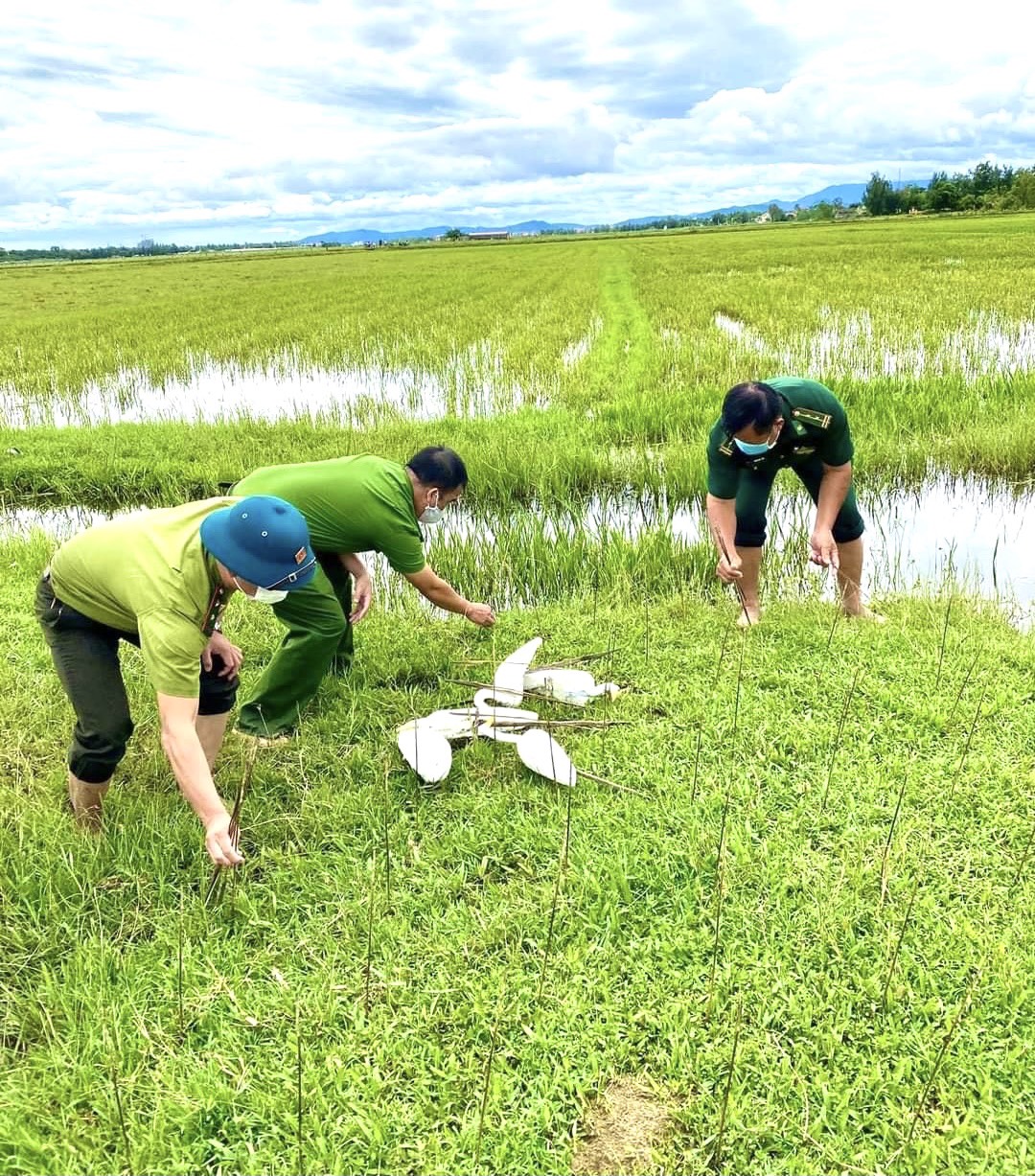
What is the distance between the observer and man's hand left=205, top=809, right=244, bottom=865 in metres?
1.98

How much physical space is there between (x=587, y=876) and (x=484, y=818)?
437 millimetres

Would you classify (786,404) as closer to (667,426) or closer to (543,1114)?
(543,1114)

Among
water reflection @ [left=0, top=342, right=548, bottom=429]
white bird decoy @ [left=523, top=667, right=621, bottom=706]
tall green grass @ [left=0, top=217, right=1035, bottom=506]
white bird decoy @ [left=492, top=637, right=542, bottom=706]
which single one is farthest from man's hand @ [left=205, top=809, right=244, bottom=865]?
water reflection @ [left=0, top=342, right=548, bottom=429]

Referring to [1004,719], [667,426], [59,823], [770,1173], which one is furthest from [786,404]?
[667,426]

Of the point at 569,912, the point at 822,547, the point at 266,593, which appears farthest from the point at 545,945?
the point at 822,547

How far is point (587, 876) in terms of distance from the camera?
2354mm

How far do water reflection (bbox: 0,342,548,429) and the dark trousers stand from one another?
6.01 metres

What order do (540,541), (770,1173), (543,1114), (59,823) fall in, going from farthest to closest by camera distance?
(540,541) → (59,823) → (543,1114) → (770,1173)

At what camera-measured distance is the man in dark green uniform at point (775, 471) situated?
3299 millimetres

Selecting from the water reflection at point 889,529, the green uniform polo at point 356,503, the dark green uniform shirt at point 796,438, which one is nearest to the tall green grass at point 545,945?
the green uniform polo at point 356,503

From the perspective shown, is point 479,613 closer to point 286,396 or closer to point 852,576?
point 852,576

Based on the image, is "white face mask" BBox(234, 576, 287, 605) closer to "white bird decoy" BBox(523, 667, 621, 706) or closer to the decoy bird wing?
the decoy bird wing

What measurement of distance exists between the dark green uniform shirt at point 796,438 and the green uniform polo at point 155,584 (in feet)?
7.44

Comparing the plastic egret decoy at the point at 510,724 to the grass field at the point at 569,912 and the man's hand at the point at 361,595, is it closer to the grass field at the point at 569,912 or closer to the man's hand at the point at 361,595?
the grass field at the point at 569,912
